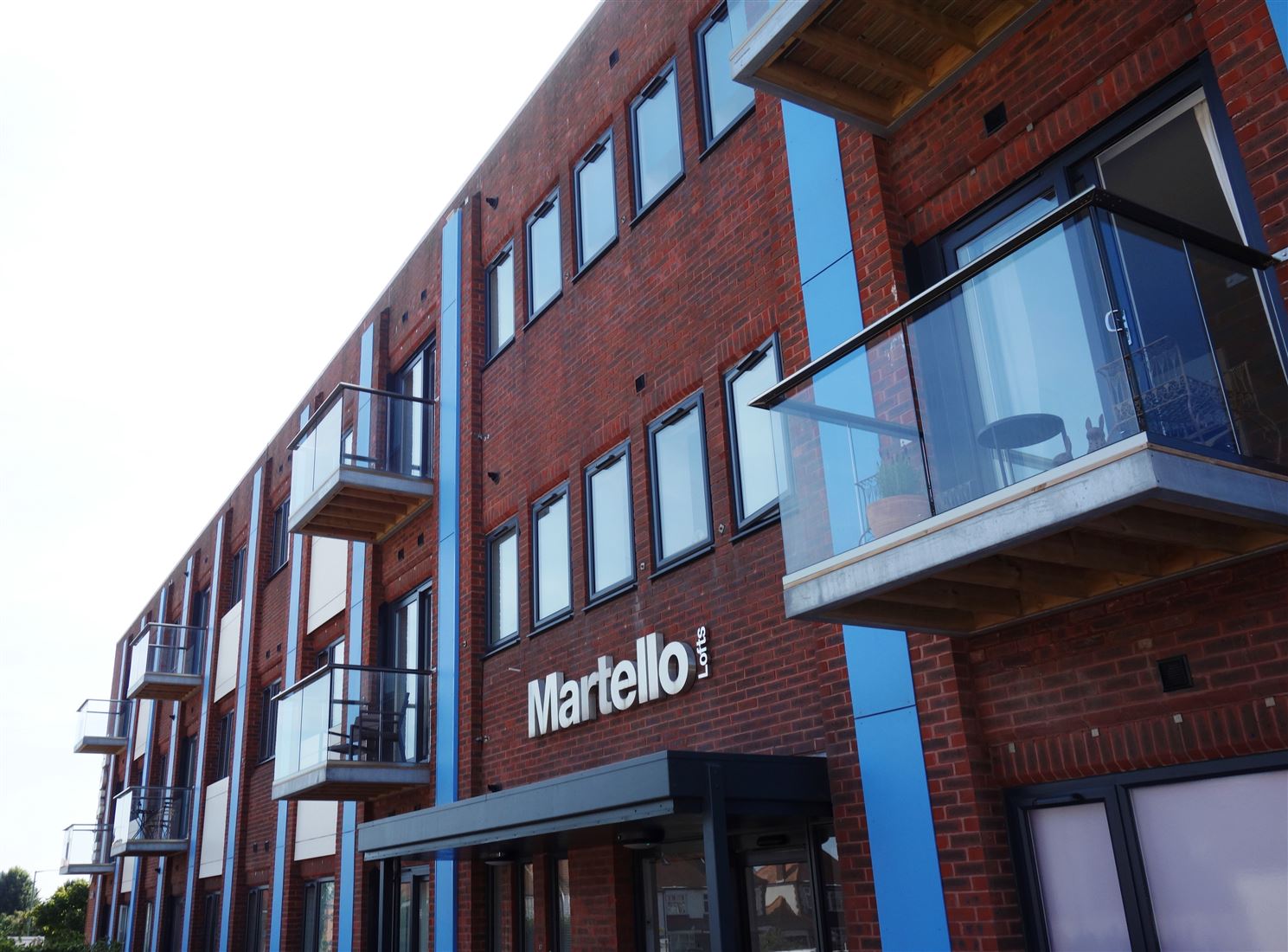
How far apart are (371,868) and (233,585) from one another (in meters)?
11.9

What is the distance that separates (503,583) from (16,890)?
104 m

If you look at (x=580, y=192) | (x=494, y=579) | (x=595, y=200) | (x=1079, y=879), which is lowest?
(x=1079, y=879)

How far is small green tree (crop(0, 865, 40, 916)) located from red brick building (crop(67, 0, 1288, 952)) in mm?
97811

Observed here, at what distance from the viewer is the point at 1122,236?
526cm

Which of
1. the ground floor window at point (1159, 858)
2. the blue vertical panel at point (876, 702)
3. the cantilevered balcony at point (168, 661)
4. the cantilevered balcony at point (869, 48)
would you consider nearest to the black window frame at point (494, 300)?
the blue vertical panel at point (876, 702)

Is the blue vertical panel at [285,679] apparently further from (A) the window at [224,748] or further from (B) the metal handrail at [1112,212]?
(B) the metal handrail at [1112,212]

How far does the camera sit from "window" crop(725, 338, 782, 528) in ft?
30.3

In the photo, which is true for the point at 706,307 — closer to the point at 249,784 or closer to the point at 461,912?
the point at 461,912

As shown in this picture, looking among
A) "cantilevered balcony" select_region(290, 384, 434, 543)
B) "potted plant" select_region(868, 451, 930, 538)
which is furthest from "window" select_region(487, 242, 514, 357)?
"potted plant" select_region(868, 451, 930, 538)

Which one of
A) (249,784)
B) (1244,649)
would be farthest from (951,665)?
(249,784)

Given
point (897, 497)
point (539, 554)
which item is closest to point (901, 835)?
point (897, 497)

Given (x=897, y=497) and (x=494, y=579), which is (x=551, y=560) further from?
(x=897, y=497)

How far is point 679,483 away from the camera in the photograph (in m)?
10.4

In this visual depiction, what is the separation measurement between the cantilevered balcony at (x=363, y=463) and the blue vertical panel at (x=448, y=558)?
0.57 metres
